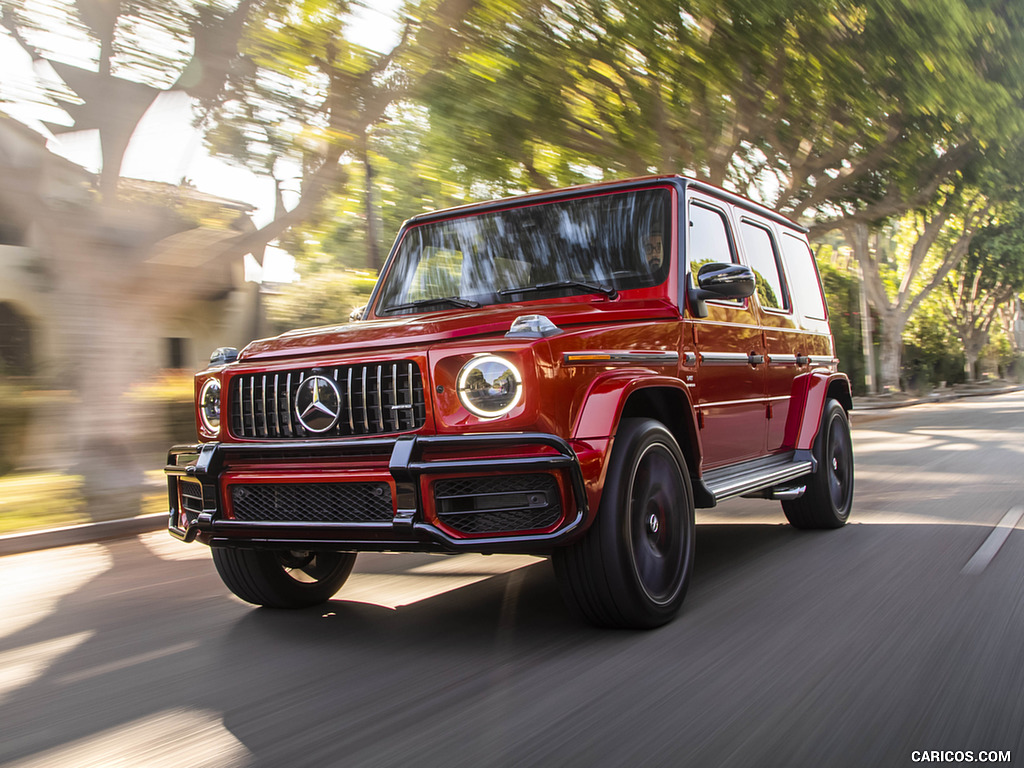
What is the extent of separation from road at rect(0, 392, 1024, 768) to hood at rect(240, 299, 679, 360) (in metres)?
1.25

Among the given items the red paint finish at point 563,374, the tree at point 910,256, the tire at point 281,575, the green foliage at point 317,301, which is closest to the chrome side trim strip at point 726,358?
the red paint finish at point 563,374

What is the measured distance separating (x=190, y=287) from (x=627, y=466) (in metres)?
7.14

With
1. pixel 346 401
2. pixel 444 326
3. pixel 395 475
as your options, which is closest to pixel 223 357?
pixel 346 401

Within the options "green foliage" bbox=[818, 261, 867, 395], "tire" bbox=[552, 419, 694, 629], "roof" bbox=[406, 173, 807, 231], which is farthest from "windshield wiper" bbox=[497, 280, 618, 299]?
"green foliage" bbox=[818, 261, 867, 395]

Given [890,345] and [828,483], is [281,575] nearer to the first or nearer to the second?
[828,483]

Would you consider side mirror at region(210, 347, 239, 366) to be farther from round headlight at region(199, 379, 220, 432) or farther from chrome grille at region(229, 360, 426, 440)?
chrome grille at region(229, 360, 426, 440)

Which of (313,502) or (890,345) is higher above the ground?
(890,345)

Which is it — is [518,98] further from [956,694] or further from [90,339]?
[956,694]

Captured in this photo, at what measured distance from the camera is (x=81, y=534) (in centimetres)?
781

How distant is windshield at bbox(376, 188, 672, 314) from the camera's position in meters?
5.02

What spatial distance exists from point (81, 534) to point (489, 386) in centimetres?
526

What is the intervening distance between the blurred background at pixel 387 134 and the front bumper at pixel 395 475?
4.78 meters

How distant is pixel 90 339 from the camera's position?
9383 millimetres

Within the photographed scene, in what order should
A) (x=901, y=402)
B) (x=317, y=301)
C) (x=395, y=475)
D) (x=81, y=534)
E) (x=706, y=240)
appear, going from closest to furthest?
(x=395, y=475), (x=706, y=240), (x=81, y=534), (x=317, y=301), (x=901, y=402)
